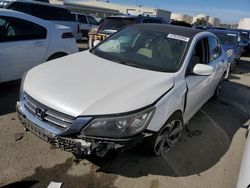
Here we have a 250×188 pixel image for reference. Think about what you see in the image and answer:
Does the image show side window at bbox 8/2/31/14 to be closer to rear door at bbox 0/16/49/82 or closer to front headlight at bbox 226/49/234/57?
rear door at bbox 0/16/49/82

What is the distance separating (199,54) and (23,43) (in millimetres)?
3302

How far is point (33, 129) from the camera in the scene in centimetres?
294

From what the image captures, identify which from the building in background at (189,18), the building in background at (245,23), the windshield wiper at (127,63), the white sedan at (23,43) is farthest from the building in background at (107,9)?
the windshield wiper at (127,63)

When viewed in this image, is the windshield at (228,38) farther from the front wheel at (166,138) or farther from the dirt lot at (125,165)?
the front wheel at (166,138)

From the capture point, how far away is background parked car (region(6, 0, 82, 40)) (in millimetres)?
9602

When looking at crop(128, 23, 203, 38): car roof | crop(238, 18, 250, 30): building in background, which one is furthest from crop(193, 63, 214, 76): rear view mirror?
crop(238, 18, 250, 30): building in background

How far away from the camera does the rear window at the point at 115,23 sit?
350 inches

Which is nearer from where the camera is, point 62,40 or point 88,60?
point 88,60

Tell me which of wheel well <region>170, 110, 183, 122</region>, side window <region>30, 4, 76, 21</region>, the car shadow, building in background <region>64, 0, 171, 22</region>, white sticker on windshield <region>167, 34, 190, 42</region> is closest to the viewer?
wheel well <region>170, 110, 183, 122</region>

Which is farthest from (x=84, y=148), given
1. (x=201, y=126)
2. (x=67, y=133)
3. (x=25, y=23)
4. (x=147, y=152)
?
(x=25, y=23)

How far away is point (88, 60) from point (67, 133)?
1.46 m

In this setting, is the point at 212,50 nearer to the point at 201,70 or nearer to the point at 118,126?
the point at 201,70

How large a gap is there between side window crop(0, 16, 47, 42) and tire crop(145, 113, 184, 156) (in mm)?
3403

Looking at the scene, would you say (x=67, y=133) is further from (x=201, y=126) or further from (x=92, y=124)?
(x=201, y=126)
